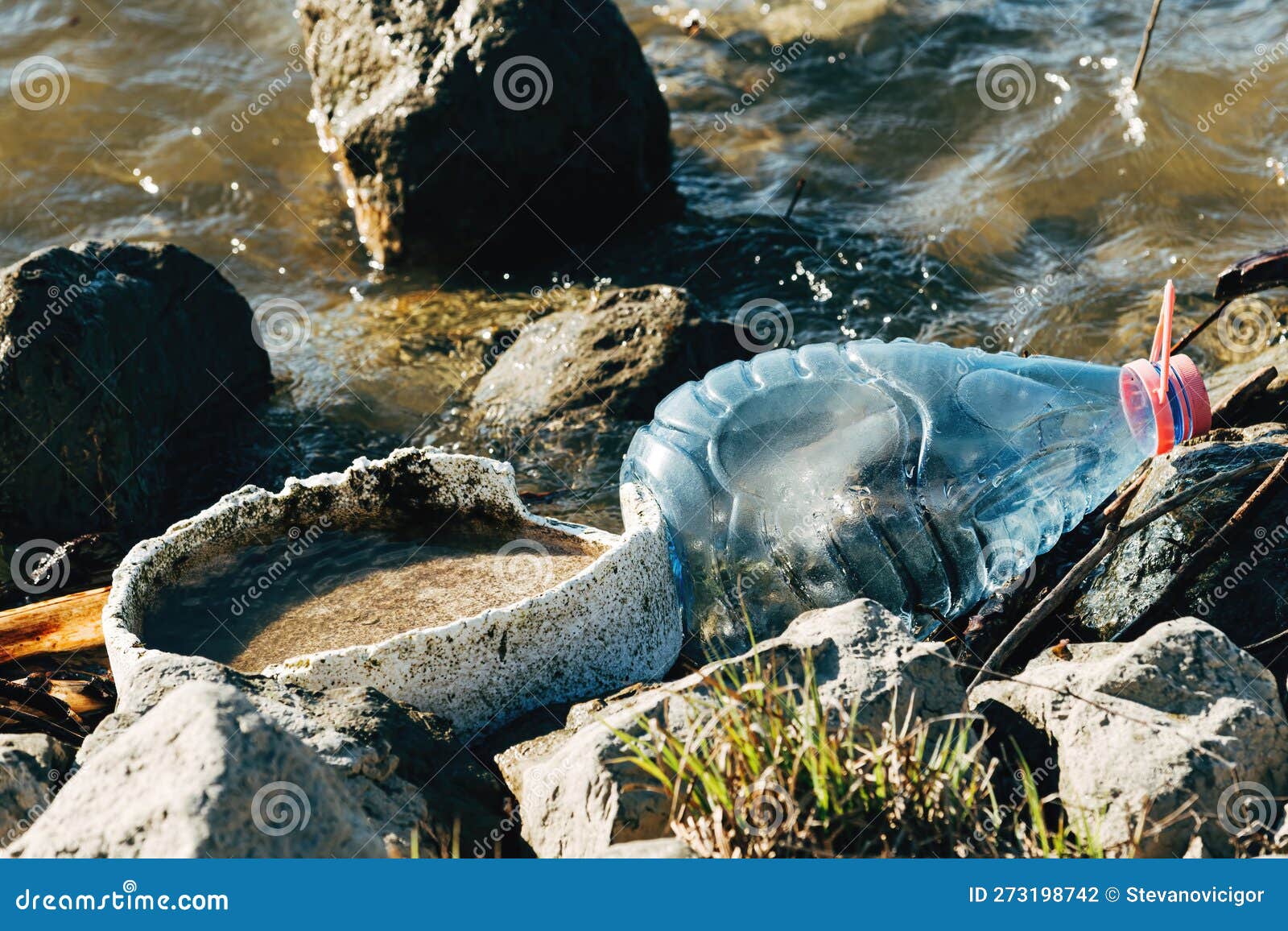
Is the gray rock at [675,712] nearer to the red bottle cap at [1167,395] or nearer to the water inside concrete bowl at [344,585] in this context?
the water inside concrete bowl at [344,585]

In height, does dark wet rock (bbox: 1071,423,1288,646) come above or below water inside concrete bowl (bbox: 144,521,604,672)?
below

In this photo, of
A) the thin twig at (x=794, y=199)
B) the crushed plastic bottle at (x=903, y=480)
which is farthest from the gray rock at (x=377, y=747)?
the thin twig at (x=794, y=199)

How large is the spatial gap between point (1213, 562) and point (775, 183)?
4755 mm

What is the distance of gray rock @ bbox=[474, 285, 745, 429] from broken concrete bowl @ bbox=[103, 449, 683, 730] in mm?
1425

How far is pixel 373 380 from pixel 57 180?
371 cm

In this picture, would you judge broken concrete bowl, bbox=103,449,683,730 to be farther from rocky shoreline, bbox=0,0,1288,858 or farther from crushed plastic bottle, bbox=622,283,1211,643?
crushed plastic bottle, bbox=622,283,1211,643

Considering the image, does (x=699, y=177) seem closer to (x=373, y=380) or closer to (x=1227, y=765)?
(x=373, y=380)

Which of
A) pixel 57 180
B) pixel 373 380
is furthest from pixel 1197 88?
pixel 57 180

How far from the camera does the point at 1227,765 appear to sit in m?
2.66

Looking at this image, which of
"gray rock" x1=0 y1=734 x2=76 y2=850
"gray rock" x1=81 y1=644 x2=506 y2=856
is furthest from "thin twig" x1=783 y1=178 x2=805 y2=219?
"gray rock" x1=0 y1=734 x2=76 y2=850

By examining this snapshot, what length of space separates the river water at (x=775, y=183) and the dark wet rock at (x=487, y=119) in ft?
0.94

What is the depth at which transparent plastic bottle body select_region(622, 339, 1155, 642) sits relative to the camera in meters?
3.69

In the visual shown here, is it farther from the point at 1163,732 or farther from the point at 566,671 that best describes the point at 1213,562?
the point at 566,671

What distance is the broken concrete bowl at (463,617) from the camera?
3135mm
